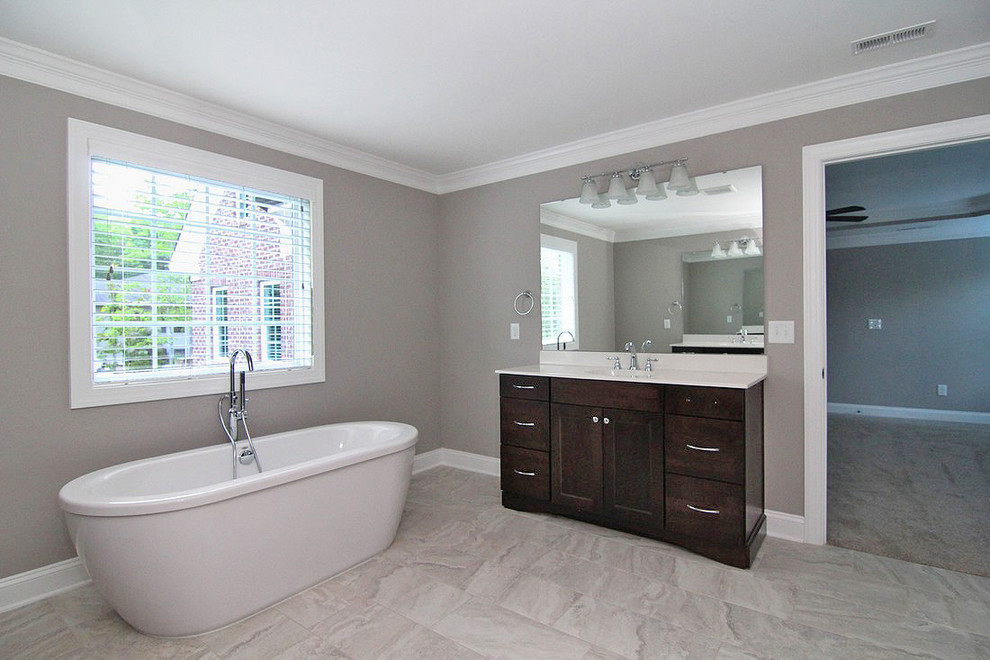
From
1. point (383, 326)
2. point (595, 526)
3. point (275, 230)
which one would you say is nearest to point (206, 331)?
point (275, 230)

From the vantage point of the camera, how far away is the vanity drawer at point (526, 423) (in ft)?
10.1

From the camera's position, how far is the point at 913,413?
605cm

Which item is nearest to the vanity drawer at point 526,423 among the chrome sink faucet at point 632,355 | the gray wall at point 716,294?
the chrome sink faucet at point 632,355

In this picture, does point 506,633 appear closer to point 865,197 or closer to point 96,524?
point 96,524

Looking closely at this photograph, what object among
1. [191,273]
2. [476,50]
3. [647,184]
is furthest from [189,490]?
[647,184]

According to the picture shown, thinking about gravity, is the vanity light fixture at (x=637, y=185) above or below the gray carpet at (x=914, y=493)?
above

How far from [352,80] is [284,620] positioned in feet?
8.17

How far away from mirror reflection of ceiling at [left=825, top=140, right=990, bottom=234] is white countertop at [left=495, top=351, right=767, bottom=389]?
49.0 inches

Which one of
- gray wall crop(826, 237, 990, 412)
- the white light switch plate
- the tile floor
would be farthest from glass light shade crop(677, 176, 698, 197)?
gray wall crop(826, 237, 990, 412)

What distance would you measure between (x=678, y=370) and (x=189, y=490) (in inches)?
103

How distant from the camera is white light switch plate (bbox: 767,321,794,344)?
2748 millimetres

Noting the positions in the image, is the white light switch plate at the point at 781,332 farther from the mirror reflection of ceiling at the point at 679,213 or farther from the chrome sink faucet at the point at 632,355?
the chrome sink faucet at the point at 632,355

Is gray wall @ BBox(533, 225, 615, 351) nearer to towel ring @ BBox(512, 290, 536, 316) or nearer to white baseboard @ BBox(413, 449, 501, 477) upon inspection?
towel ring @ BBox(512, 290, 536, 316)

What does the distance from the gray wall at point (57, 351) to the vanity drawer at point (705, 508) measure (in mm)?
2209
